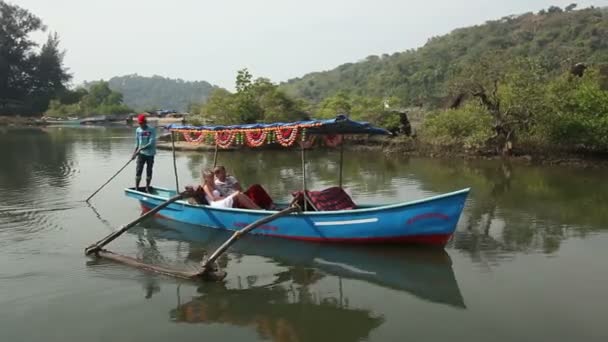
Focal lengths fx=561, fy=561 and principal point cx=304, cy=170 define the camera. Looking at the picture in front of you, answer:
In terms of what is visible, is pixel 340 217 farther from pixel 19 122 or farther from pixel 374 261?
pixel 19 122

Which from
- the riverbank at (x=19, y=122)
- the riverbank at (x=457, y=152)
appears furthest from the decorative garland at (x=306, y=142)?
the riverbank at (x=19, y=122)

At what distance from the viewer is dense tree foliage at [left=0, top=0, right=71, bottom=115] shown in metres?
68.0

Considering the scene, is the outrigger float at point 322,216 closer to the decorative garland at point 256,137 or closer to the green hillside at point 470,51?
the decorative garland at point 256,137

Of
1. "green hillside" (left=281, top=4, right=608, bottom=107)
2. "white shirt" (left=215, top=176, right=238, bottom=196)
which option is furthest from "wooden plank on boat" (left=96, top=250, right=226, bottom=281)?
"green hillside" (left=281, top=4, right=608, bottom=107)

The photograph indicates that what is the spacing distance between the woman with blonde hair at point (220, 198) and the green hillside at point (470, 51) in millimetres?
38565

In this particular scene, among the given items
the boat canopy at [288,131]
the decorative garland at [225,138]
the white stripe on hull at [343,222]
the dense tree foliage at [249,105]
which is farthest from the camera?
the dense tree foliage at [249,105]

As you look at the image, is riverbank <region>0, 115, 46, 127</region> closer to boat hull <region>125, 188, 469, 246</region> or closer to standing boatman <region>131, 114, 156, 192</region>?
standing boatman <region>131, 114, 156, 192</region>

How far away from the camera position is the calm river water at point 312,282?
6.32m

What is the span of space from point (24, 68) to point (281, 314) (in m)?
75.4

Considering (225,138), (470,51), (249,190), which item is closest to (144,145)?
(225,138)

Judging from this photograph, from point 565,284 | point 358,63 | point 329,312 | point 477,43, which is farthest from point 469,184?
point 358,63

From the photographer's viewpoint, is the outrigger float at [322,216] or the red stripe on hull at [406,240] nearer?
the outrigger float at [322,216]

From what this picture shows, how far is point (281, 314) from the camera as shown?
6766 mm

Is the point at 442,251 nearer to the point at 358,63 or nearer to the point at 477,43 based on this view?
the point at 477,43
